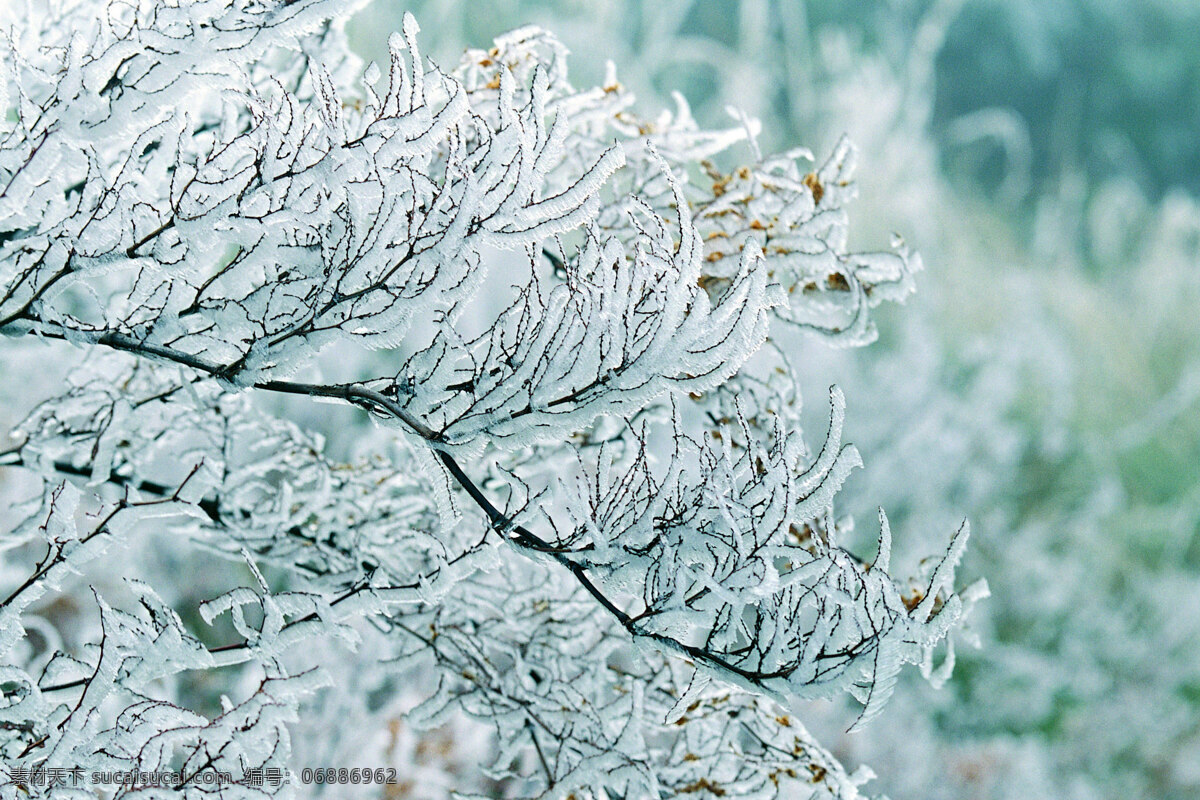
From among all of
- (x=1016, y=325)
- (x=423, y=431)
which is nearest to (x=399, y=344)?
(x=423, y=431)

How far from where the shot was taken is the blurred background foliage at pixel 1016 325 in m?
7.25

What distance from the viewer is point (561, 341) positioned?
1183 mm

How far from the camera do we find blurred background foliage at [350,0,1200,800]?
725 cm

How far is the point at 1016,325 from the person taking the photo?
348 inches

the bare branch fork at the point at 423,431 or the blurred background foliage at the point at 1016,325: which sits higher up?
the blurred background foliage at the point at 1016,325

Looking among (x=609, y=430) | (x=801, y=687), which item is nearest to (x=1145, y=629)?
(x=609, y=430)

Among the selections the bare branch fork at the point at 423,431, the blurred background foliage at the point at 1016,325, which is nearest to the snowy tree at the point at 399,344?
the bare branch fork at the point at 423,431

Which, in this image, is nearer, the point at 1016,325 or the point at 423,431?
the point at 423,431

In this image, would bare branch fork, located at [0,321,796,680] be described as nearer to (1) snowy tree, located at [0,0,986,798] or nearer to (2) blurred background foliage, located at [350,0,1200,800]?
(1) snowy tree, located at [0,0,986,798]

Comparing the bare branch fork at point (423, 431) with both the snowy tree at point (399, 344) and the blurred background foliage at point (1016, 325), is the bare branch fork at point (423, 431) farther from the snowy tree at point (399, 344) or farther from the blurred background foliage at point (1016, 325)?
the blurred background foliage at point (1016, 325)

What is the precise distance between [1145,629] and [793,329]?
7.35m

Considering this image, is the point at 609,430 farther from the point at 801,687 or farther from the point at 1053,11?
the point at 1053,11

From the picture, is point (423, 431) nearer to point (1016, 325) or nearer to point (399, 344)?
point (399, 344)

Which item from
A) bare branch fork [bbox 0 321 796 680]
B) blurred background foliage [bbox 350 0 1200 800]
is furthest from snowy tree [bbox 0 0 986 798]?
blurred background foliage [bbox 350 0 1200 800]
